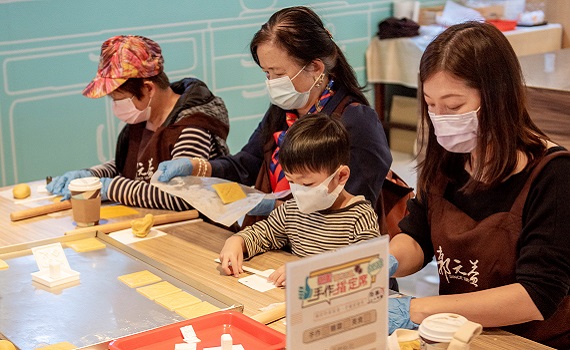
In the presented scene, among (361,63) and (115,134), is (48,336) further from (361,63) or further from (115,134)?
(361,63)

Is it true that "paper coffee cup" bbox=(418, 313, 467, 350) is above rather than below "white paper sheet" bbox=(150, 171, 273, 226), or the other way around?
above

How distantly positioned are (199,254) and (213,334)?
22.5 inches

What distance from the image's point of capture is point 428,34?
5.92m

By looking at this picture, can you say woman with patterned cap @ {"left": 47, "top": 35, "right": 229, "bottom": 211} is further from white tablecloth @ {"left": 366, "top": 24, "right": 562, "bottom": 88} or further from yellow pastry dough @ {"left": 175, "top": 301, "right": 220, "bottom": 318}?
white tablecloth @ {"left": 366, "top": 24, "right": 562, "bottom": 88}

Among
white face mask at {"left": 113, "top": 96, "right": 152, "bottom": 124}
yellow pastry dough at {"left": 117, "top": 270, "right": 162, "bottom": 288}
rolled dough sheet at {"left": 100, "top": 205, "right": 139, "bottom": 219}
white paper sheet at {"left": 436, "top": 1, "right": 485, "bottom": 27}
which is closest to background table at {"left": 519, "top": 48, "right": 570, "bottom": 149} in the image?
white face mask at {"left": 113, "top": 96, "right": 152, "bottom": 124}

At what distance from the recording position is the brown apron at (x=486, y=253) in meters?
1.71

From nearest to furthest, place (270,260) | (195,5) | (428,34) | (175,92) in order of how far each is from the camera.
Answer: (270,260) → (175,92) → (195,5) → (428,34)

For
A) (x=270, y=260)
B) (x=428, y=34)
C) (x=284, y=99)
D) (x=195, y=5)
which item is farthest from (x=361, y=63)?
(x=270, y=260)

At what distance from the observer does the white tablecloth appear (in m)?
5.80

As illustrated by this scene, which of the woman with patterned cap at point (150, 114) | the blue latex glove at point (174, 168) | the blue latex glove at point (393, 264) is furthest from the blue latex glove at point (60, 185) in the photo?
the blue latex glove at point (393, 264)

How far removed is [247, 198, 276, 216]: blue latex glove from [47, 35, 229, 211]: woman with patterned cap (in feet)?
1.07

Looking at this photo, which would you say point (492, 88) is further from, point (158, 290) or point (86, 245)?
point (86, 245)

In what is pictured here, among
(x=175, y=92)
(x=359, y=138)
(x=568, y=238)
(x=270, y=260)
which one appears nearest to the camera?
(x=568, y=238)

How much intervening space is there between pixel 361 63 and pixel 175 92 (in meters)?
3.25
